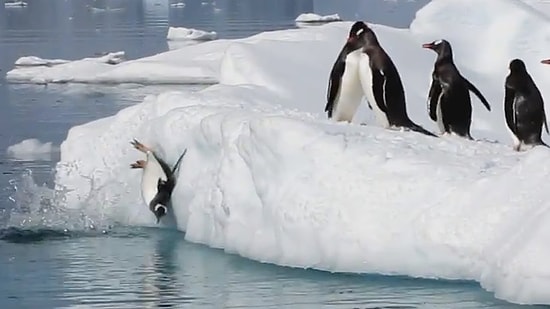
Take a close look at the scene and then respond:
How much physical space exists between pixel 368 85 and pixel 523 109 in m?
0.93

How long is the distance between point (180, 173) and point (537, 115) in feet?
7.09

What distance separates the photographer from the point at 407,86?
9.88 meters

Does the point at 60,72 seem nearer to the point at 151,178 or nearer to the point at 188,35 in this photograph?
the point at 188,35

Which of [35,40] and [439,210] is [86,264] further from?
[35,40]

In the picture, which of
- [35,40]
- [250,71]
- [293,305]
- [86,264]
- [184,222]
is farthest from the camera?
[35,40]

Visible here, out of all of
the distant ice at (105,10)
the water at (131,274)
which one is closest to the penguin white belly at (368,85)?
the water at (131,274)

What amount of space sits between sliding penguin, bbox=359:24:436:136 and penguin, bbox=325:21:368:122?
0.06 meters

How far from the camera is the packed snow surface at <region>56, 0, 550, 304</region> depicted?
5719 millimetres

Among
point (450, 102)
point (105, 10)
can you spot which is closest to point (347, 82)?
point (450, 102)

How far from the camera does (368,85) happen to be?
23.9 feet

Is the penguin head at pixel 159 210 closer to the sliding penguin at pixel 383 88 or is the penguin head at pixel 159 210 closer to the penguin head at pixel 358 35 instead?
the sliding penguin at pixel 383 88

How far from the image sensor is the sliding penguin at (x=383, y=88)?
7.24 meters

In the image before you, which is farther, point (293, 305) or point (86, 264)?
point (86, 264)

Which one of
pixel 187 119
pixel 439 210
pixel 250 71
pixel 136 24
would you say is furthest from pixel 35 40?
pixel 439 210
